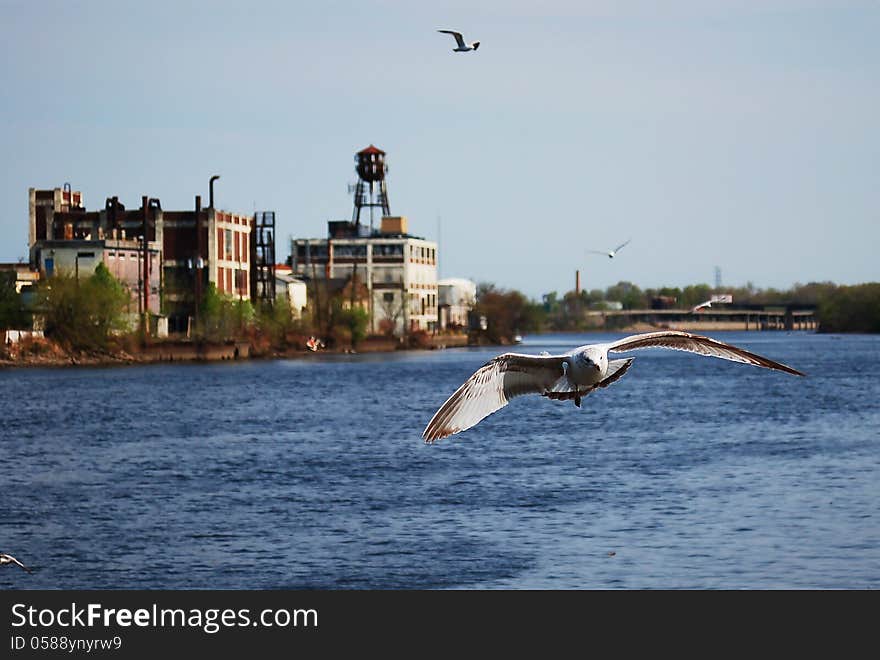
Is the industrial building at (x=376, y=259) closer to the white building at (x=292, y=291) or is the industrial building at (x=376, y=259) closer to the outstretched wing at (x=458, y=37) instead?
the white building at (x=292, y=291)

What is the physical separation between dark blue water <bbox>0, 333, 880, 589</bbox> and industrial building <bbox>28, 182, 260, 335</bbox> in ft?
128

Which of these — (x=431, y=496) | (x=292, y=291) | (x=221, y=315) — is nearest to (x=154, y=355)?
(x=221, y=315)

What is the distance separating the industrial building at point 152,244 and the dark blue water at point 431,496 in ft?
128

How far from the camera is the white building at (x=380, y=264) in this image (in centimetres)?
17312

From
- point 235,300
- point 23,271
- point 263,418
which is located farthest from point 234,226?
point 263,418

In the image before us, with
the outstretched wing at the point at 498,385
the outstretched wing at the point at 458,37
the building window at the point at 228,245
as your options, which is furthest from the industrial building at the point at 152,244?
the outstretched wing at the point at 498,385

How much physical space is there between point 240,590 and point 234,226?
343 ft

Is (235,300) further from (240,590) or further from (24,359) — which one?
(240,590)

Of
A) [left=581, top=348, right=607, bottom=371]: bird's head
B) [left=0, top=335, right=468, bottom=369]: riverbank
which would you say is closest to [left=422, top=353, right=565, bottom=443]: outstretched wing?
[left=581, top=348, right=607, bottom=371]: bird's head

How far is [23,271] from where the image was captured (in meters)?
114

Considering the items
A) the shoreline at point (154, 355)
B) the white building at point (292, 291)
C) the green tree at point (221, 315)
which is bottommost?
the shoreline at point (154, 355)

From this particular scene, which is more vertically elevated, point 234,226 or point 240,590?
point 234,226
